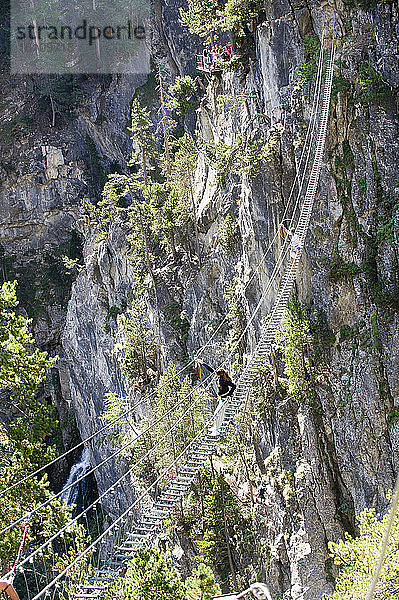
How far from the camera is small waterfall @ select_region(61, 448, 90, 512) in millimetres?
27094

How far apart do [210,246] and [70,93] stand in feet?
63.6

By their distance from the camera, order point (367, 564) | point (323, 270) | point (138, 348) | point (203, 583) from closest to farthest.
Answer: point (367, 564)
point (323, 270)
point (203, 583)
point (138, 348)

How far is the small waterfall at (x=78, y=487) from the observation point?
27094 millimetres

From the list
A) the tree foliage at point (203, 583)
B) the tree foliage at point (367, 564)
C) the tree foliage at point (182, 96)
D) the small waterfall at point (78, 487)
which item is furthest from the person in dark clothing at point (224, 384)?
the small waterfall at point (78, 487)

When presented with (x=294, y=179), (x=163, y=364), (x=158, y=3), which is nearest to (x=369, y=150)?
(x=294, y=179)

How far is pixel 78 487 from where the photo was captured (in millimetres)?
27562

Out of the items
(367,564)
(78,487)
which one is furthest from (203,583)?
(78,487)

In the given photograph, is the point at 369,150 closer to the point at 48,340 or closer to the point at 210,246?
the point at 210,246

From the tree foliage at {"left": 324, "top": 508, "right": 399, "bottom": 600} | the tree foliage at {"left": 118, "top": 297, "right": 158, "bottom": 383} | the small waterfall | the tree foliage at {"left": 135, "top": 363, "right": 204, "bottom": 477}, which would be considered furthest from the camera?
the small waterfall

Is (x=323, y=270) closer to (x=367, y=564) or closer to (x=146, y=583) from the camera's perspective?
(x=367, y=564)

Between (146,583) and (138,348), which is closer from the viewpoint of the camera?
(146,583)

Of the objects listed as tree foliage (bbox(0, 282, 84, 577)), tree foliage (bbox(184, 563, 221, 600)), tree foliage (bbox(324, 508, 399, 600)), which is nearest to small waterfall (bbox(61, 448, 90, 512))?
tree foliage (bbox(184, 563, 221, 600))

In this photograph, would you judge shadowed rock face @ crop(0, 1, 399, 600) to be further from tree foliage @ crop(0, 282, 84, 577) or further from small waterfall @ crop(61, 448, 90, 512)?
small waterfall @ crop(61, 448, 90, 512)

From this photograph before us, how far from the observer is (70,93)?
3362 cm
